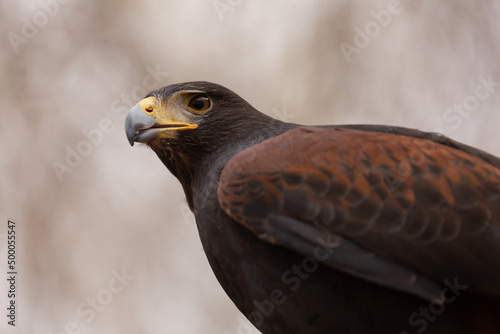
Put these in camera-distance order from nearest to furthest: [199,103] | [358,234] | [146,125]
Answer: [358,234], [146,125], [199,103]

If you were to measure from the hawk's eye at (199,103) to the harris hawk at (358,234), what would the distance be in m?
0.70

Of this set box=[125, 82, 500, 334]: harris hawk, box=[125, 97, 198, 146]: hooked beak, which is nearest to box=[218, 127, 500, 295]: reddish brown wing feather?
box=[125, 82, 500, 334]: harris hawk

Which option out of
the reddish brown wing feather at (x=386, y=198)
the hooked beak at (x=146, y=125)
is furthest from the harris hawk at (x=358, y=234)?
the hooked beak at (x=146, y=125)

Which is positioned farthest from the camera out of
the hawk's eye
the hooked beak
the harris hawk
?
the hawk's eye

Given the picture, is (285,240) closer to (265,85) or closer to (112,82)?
(265,85)

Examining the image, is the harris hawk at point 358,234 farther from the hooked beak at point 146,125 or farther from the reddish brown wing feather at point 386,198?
the hooked beak at point 146,125

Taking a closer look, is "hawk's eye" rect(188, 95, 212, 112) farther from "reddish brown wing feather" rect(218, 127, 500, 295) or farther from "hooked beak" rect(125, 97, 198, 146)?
"reddish brown wing feather" rect(218, 127, 500, 295)

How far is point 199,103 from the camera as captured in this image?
392 cm

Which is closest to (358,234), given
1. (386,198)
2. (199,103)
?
(386,198)

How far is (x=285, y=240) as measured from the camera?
3.04 m

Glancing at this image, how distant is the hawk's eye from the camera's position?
3.91m

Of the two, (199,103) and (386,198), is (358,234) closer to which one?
(386,198)

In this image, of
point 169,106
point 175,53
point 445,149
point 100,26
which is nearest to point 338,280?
point 445,149

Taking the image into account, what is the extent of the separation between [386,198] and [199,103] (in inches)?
55.3
